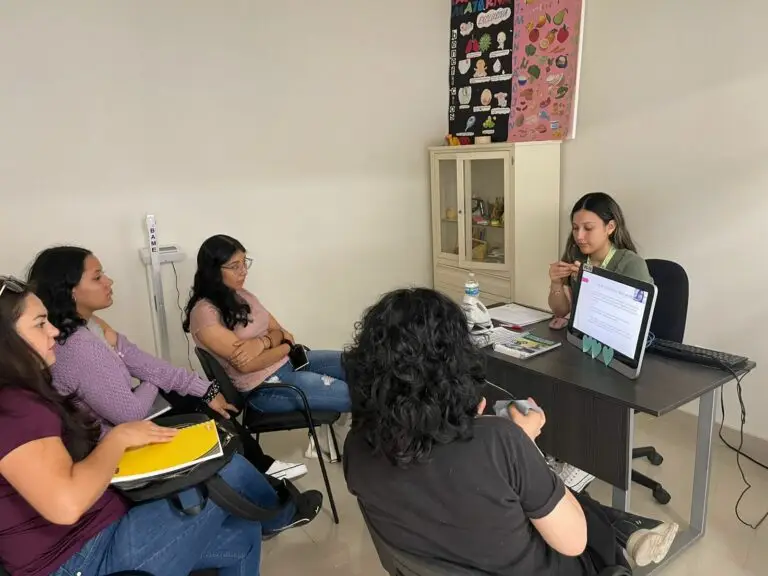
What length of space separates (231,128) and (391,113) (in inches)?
41.0

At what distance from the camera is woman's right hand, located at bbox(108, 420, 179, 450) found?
5.00 feet

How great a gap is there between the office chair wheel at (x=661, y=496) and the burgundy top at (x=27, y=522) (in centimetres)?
216

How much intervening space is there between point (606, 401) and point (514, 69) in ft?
7.76

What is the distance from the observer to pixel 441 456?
45.4 inches

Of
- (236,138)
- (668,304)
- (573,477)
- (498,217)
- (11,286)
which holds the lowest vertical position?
(573,477)

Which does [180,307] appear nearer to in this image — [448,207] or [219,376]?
[219,376]

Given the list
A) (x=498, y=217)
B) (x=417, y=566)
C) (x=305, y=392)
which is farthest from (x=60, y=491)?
(x=498, y=217)

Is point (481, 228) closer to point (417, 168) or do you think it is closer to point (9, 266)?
point (417, 168)

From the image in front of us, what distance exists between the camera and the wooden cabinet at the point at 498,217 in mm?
3381

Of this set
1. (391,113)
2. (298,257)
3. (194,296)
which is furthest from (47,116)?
(391,113)

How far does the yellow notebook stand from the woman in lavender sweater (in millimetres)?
303

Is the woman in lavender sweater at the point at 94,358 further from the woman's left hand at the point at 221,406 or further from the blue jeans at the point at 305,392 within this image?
the blue jeans at the point at 305,392

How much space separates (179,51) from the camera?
9.62 ft

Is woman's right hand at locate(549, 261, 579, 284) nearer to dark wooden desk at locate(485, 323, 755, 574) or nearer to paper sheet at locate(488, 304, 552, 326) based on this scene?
paper sheet at locate(488, 304, 552, 326)
